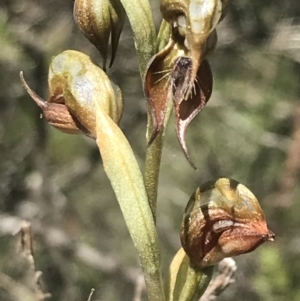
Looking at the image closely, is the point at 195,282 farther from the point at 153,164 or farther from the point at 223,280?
the point at 223,280

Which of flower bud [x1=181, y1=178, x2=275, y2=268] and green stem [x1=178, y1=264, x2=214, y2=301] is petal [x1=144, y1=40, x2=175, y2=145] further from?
green stem [x1=178, y1=264, x2=214, y2=301]

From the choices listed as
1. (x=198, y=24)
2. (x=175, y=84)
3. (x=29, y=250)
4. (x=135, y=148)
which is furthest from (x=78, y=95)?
(x=135, y=148)

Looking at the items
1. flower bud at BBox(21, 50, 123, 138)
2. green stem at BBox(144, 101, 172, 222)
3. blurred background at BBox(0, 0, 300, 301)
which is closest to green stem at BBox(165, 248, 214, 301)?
green stem at BBox(144, 101, 172, 222)

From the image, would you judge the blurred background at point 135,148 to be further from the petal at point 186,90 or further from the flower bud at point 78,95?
the petal at point 186,90

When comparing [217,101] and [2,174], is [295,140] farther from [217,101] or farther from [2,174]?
[2,174]

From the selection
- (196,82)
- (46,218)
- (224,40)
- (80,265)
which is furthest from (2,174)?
(196,82)
